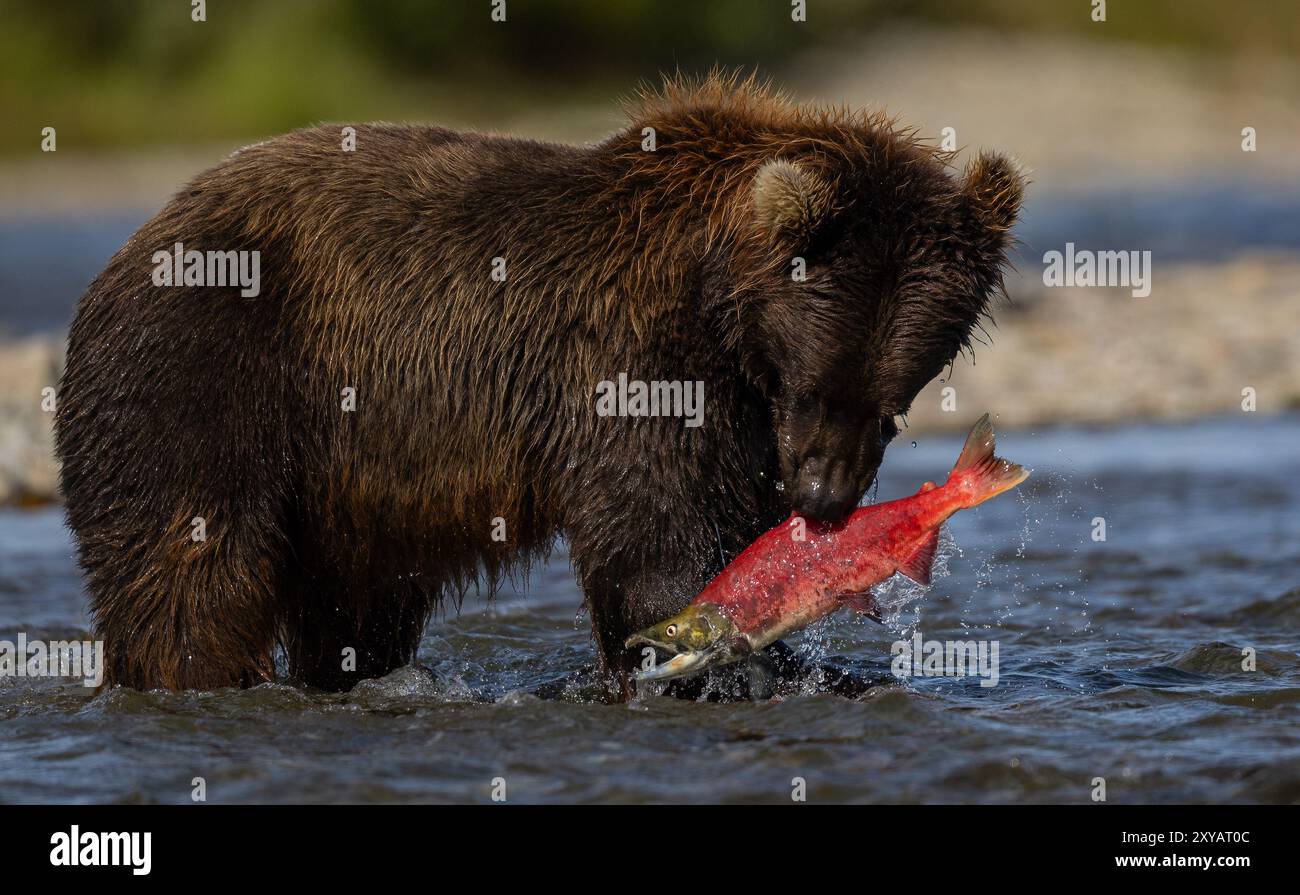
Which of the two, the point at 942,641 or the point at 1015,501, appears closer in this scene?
the point at 942,641

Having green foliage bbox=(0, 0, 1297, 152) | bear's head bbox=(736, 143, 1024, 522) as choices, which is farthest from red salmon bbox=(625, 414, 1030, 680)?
green foliage bbox=(0, 0, 1297, 152)

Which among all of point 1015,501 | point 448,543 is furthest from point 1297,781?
Result: point 1015,501

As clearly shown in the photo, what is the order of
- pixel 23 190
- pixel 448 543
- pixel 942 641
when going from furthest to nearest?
pixel 23 190 → pixel 942 641 → pixel 448 543

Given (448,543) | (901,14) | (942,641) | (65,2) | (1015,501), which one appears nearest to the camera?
(448,543)

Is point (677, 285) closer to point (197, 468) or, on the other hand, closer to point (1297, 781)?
point (197, 468)

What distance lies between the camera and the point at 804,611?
21.5 ft

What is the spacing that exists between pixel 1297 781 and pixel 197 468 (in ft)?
14.0

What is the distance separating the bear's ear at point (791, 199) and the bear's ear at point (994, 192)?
0.63 metres

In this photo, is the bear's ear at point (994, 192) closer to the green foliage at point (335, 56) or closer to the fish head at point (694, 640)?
the fish head at point (694, 640)

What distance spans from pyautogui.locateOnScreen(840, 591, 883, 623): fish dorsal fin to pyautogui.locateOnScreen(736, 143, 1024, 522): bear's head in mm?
333

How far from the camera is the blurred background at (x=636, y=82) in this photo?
104 feet

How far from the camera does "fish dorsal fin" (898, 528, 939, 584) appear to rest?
21.7 feet

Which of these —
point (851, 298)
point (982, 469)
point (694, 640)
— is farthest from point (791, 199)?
point (694, 640)

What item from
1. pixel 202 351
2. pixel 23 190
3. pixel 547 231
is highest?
pixel 23 190
